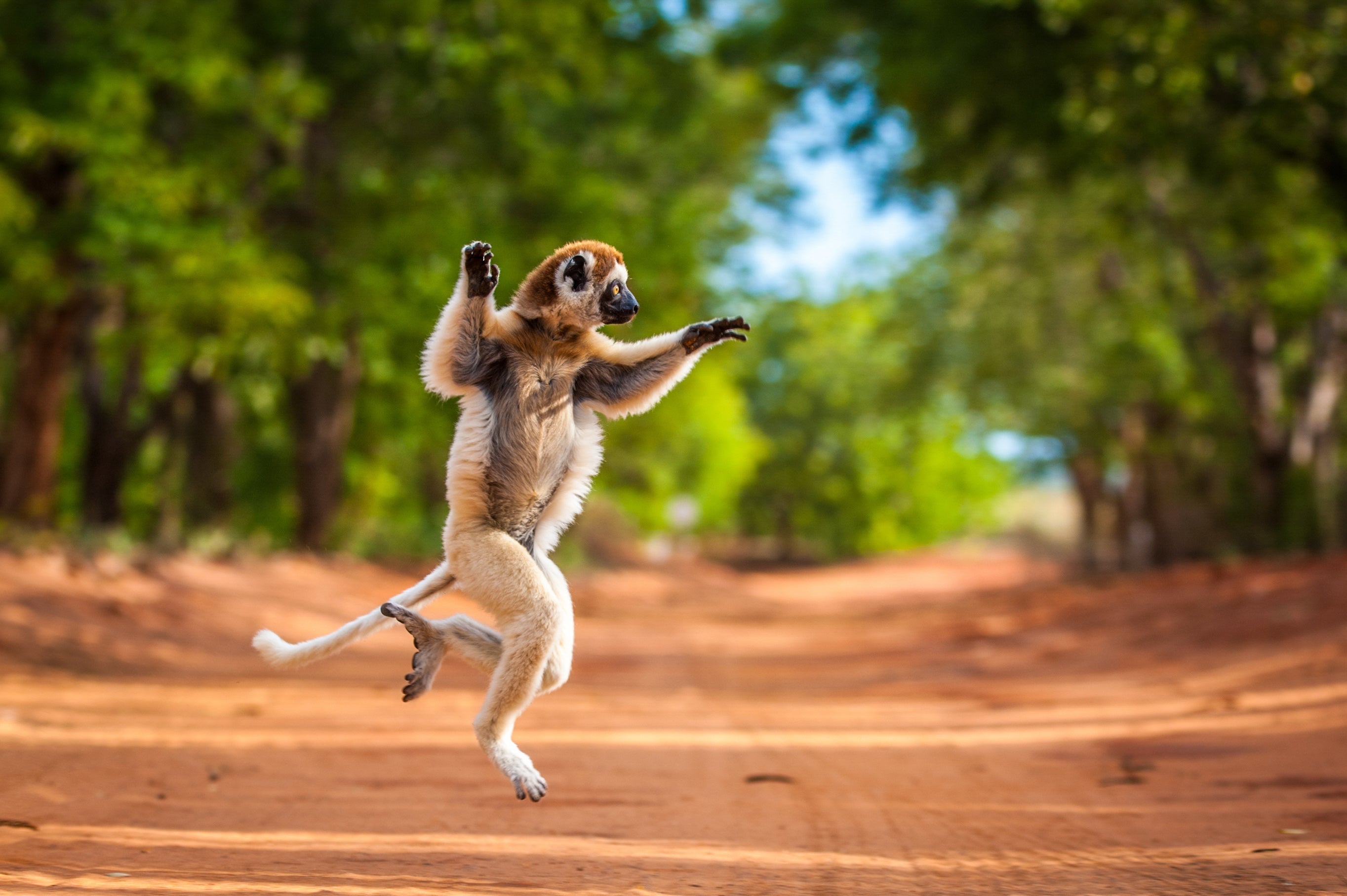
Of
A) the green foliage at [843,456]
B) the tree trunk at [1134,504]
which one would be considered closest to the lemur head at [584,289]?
the tree trunk at [1134,504]

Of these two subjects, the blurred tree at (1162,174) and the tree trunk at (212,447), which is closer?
the blurred tree at (1162,174)

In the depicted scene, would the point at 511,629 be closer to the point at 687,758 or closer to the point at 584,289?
the point at 584,289

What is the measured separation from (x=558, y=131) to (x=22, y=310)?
39.1 ft

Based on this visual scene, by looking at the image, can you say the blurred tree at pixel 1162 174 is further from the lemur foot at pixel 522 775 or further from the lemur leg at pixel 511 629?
the lemur foot at pixel 522 775

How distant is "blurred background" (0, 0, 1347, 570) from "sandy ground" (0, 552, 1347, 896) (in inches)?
159

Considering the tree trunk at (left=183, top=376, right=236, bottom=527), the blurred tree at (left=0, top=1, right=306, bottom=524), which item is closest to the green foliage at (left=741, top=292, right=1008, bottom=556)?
the tree trunk at (left=183, top=376, right=236, bottom=527)

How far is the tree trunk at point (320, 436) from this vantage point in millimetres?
21344

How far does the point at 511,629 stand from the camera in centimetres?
491

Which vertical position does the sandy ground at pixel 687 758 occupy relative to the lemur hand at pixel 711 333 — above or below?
below

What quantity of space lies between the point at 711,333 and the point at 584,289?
23.1 inches

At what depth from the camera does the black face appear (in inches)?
199

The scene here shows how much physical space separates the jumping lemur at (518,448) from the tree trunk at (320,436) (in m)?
16.1

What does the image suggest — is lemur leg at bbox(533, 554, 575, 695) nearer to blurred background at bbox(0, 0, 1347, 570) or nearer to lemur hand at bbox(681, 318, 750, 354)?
lemur hand at bbox(681, 318, 750, 354)

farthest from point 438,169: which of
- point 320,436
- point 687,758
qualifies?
point 687,758
